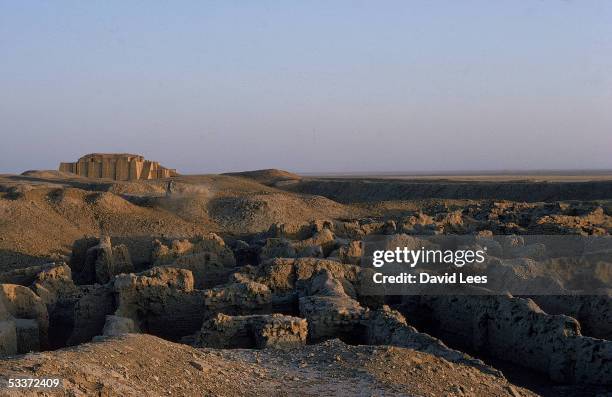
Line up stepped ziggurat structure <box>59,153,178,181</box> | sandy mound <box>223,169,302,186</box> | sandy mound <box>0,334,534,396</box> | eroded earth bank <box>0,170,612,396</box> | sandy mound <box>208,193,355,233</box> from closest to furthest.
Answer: sandy mound <box>0,334,534,396</box> → eroded earth bank <box>0,170,612,396</box> → sandy mound <box>208,193,355,233</box> → stepped ziggurat structure <box>59,153,178,181</box> → sandy mound <box>223,169,302,186</box>

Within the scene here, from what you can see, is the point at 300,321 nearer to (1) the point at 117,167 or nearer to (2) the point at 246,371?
(2) the point at 246,371

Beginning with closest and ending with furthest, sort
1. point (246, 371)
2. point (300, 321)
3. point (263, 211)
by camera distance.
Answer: point (246, 371)
point (300, 321)
point (263, 211)

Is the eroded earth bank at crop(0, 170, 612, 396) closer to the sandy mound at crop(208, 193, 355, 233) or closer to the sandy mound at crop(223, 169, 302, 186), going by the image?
the sandy mound at crop(208, 193, 355, 233)

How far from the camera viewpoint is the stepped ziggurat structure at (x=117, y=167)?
4416 centimetres

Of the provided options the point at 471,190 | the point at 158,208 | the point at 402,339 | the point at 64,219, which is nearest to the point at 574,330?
the point at 402,339

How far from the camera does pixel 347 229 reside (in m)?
16.2

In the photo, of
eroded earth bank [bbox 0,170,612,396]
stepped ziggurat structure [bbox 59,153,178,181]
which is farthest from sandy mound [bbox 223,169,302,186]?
eroded earth bank [bbox 0,170,612,396]

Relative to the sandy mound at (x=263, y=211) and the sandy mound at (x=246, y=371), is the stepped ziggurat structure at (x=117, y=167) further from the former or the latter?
the sandy mound at (x=246, y=371)

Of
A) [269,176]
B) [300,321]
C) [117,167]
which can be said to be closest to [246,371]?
[300,321]

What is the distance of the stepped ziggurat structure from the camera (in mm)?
44156

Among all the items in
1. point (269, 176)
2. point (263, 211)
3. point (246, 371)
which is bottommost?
point (246, 371)

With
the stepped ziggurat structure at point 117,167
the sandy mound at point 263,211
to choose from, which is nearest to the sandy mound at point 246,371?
the sandy mound at point 263,211

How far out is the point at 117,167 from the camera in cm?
4475

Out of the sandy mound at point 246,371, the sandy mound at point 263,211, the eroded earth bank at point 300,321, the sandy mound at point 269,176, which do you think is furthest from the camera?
the sandy mound at point 269,176
